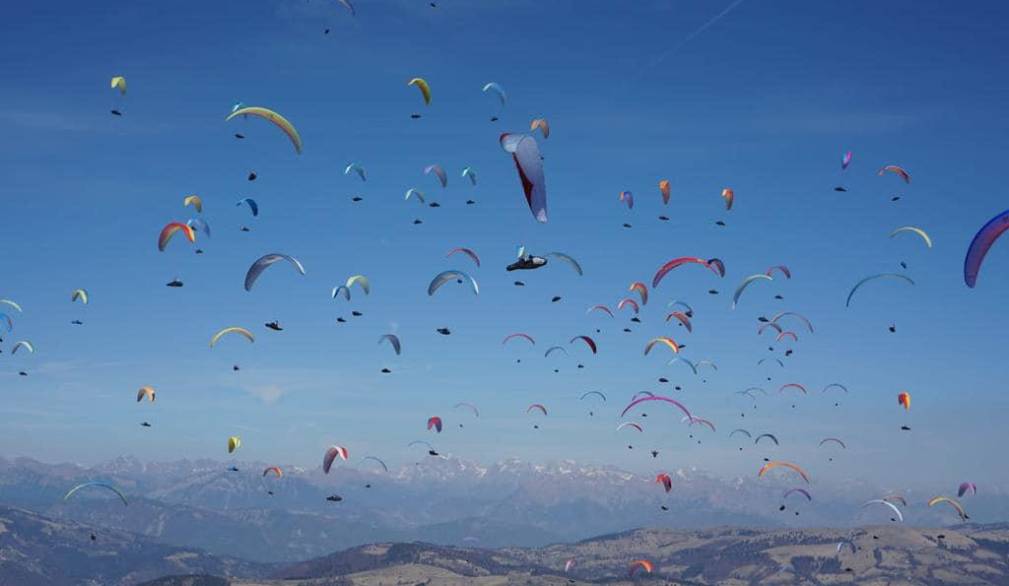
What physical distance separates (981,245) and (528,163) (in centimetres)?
2170

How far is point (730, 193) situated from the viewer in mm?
74875

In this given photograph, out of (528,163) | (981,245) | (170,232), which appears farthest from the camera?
(170,232)

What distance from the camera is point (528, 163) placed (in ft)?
63.9

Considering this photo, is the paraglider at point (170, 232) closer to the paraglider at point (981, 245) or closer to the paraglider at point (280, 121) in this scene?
the paraglider at point (280, 121)

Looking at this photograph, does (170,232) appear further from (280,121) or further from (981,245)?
(981,245)

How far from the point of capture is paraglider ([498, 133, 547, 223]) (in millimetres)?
19375

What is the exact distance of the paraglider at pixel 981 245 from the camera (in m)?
30.1

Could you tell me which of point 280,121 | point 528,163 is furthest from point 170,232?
point 528,163

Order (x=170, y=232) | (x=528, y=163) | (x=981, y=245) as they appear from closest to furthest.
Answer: (x=528, y=163)
(x=981, y=245)
(x=170, y=232)

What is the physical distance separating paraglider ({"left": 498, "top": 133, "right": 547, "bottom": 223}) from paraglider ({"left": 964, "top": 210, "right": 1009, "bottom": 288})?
1988cm

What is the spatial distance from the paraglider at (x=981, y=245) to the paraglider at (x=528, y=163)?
19882 mm

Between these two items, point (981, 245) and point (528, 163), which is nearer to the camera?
point (528, 163)

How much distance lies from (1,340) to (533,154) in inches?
2243

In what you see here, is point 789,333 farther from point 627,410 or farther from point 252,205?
point 252,205
